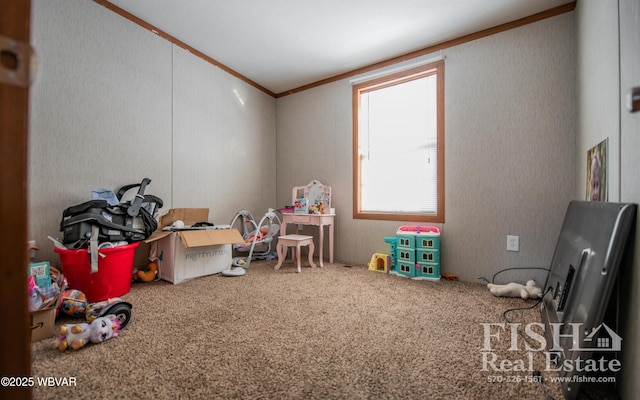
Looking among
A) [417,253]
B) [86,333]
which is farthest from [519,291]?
[86,333]

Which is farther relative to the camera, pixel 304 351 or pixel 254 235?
pixel 254 235

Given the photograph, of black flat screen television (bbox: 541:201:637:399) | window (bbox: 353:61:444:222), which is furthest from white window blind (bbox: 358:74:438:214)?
black flat screen television (bbox: 541:201:637:399)

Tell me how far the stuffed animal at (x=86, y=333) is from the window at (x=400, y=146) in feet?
7.59

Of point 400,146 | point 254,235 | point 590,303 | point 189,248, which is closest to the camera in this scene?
point 590,303

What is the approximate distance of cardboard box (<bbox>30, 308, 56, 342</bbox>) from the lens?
4.27ft

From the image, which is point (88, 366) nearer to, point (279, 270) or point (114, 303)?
point (114, 303)

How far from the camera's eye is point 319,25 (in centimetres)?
235

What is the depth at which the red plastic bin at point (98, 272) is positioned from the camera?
171cm

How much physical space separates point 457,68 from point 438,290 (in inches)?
77.7

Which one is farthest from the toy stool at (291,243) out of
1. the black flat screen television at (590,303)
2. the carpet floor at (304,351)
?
the black flat screen television at (590,303)

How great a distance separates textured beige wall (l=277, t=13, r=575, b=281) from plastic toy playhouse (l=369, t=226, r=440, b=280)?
200 millimetres

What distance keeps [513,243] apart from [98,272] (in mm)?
3058

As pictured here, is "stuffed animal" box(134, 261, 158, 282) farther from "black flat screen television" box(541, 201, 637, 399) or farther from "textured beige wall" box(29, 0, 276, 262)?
"black flat screen television" box(541, 201, 637, 399)

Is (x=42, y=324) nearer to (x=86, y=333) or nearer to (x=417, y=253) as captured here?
(x=86, y=333)
